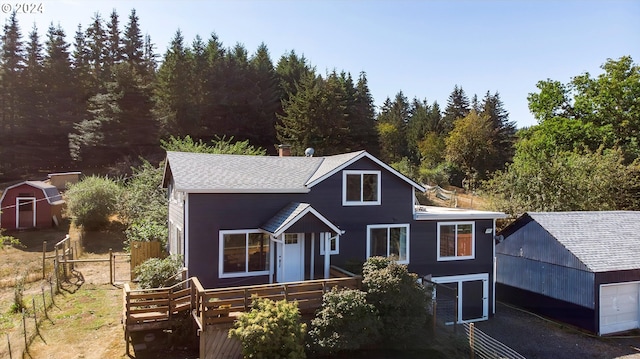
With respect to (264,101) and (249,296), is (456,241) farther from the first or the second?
(264,101)

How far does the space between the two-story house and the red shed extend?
15.2 meters

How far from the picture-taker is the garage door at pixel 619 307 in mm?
→ 17203

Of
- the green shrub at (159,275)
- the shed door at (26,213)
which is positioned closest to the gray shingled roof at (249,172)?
the green shrub at (159,275)

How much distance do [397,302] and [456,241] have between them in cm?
692

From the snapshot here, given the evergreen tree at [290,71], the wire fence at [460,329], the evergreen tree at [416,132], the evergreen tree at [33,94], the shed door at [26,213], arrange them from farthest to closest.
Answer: the evergreen tree at [416,132], the evergreen tree at [290,71], the evergreen tree at [33,94], the shed door at [26,213], the wire fence at [460,329]

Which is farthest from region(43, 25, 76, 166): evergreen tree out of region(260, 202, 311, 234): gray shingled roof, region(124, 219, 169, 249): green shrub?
region(260, 202, 311, 234): gray shingled roof

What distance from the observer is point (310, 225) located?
560 inches

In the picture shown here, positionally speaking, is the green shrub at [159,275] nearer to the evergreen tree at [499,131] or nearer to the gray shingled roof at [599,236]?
the gray shingled roof at [599,236]

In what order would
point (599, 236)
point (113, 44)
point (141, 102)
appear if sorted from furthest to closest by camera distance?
point (113, 44), point (141, 102), point (599, 236)

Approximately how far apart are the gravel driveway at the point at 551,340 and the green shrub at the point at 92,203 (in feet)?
80.8

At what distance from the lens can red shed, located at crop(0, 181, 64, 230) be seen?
93.1ft

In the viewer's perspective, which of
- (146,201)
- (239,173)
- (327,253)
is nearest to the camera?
(327,253)

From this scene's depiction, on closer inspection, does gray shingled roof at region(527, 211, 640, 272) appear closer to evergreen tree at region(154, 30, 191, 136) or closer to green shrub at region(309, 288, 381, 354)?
green shrub at region(309, 288, 381, 354)

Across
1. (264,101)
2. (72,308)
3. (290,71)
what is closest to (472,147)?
(290,71)
